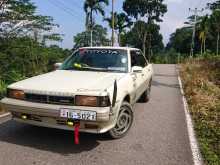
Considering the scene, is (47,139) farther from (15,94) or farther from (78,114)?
(78,114)

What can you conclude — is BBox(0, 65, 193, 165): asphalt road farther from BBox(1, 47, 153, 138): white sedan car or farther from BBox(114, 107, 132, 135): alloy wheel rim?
BBox(1, 47, 153, 138): white sedan car

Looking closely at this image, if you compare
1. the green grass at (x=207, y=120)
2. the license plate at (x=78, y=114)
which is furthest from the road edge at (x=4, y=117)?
the green grass at (x=207, y=120)

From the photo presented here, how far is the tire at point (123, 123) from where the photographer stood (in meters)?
5.35

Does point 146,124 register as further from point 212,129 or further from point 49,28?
point 49,28

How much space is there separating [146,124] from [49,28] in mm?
8497

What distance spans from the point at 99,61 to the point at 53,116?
202cm

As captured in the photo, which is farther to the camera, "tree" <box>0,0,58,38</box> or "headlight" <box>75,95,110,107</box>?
"tree" <box>0,0,58,38</box>

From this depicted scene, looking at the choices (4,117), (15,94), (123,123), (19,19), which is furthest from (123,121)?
(19,19)

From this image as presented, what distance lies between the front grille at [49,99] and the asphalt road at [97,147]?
2.56 ft

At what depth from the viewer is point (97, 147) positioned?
16.4 ft

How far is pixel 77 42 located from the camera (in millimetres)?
61094

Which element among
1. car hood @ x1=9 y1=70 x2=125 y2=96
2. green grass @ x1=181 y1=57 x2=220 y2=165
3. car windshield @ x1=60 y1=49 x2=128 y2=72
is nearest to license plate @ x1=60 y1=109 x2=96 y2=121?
car hood @ x1=9 y1=70 x2=125 y2=96

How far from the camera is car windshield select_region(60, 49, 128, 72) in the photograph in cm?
609

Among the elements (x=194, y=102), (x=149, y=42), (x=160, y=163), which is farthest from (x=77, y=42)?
(x=160, y=163)
